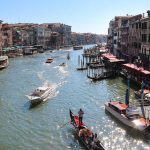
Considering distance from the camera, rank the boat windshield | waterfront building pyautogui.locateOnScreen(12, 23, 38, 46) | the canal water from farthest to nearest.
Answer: waterfront building pyautogui.locateOnScreen(12, 23, 38, 46)
the boat windshield
the canal water

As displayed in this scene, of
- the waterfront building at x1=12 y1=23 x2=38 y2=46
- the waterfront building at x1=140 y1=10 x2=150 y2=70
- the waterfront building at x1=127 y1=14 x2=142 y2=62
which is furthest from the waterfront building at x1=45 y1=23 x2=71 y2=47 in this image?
the waterfront building at x1=140 y1=10 x2=150 y2=70

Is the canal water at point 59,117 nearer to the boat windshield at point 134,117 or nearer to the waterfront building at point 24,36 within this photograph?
the boat windshield at point 134,117

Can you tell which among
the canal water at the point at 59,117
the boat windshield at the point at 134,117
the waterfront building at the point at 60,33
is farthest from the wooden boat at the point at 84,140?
the waterfront building at the point at 60,33

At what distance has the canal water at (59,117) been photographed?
24906 millimetres

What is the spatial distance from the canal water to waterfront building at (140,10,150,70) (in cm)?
634

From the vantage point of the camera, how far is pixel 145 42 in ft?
182

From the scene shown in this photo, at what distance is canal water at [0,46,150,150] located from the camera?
24.9 metres

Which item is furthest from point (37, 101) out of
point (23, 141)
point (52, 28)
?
point (52, 28)

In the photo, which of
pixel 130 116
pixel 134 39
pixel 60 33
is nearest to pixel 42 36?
pixel 60 33

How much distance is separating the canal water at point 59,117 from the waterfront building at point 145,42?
20.8ft

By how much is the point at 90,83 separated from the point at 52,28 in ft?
420

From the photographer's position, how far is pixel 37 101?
3584 centimetres

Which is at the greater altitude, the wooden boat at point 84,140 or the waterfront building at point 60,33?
the waterfront building at point 60,33

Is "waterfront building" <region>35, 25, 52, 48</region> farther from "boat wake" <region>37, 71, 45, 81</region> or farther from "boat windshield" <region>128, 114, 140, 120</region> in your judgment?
"boat windshield" <region>128, 114, 140, 120</region>
